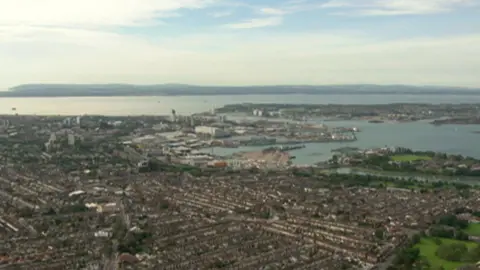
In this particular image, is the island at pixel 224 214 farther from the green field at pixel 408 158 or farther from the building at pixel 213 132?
the building at pixel 213 132

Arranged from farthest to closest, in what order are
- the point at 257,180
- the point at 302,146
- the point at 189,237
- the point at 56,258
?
1. the point at 302,146
2. the point at 257,180
3. the point at 189,237
4. the point at 56,258

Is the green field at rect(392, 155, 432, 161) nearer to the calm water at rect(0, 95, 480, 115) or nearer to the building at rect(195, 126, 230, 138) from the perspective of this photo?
the building at rect(195, 126, 230, 138)

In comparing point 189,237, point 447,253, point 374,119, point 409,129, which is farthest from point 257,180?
point 374,119

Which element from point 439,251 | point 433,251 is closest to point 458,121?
point 433,251

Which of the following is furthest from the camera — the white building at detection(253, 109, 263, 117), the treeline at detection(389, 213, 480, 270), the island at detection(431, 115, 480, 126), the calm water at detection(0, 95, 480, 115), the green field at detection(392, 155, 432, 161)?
the calm water at detection(0, 95, 480, 115)

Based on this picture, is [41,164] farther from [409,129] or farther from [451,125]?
[451,125]

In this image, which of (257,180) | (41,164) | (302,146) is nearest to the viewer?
(257,180)

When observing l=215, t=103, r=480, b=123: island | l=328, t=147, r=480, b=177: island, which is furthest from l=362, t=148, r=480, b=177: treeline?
l=215, t=103, r=480, b=123: island

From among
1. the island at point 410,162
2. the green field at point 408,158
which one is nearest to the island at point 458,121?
the island at point 410,162
